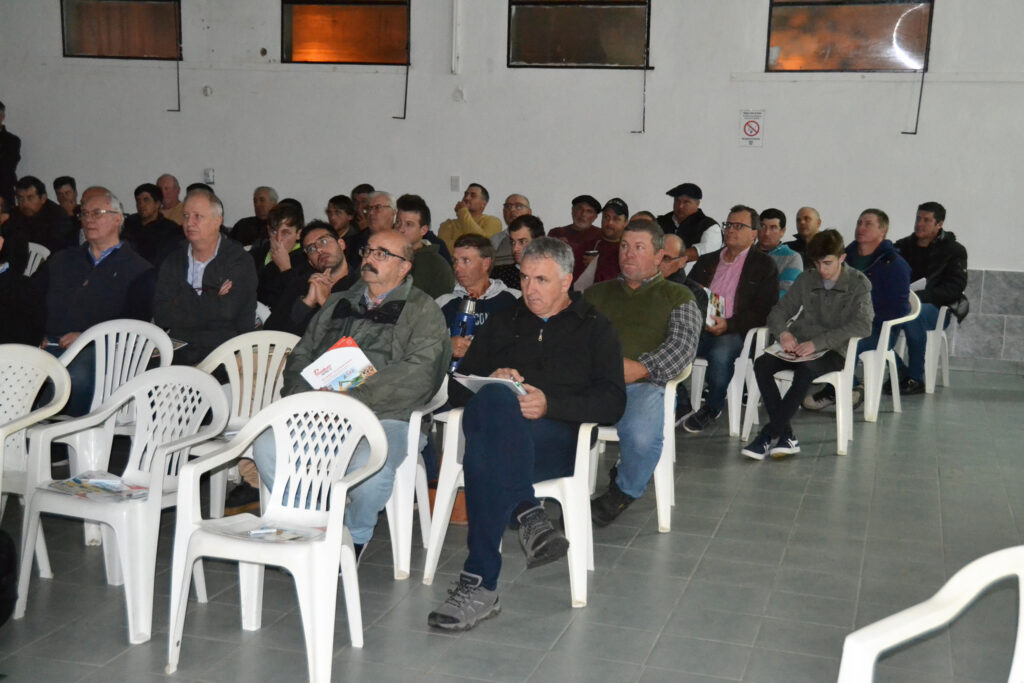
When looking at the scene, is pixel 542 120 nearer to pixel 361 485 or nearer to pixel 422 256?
pixel 422 256

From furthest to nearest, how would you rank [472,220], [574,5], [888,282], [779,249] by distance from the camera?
[574,5], [472,220], [779,249], [888,282]

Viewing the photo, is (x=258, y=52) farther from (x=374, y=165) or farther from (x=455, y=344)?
(x=455, y=344)

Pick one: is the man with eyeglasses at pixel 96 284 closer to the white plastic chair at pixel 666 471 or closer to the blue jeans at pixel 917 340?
the white plastic chair at pixel 666 471

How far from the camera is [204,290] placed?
4.23m

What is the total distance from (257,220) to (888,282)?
15.0 ft

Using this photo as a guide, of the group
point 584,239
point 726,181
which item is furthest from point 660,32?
point 584,239

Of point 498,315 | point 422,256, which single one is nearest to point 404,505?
point 498,315

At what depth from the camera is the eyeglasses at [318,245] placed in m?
4.34

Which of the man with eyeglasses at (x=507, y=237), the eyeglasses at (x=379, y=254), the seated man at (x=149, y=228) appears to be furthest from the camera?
the seated man at (x=149, y=228)

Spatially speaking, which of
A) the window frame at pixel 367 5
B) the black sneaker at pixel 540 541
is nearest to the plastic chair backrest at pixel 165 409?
the black sneaker at pixel 540 541

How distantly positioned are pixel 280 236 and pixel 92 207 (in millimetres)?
918

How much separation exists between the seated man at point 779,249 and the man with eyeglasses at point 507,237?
1554mm

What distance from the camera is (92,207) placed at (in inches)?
165

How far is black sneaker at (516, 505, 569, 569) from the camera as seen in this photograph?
2.95m
